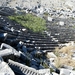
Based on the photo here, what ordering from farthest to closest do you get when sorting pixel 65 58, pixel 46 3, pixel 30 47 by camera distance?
pixel 46 3 < pixel 30 47 < pixel 65 58

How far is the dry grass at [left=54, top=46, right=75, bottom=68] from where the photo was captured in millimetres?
12475

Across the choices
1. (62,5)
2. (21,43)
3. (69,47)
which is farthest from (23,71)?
(62,5)

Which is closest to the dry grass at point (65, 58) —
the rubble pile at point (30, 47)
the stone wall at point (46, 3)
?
the rubble pile at point (30, 47)

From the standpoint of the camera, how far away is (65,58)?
44.0ft

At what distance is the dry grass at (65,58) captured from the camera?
12.5 m

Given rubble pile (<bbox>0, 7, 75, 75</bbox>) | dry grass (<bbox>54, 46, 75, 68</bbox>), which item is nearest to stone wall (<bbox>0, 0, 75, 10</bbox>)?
rubble pile (<bbox>0, 7, 75, 75</bbox>)

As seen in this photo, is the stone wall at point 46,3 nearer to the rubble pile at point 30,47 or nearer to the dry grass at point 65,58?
Answer: the rubble pile at point 30,47

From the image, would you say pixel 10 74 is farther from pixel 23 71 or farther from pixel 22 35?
pixel 22 35

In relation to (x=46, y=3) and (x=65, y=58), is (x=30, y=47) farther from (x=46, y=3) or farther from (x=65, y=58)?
(x=46, y=3)

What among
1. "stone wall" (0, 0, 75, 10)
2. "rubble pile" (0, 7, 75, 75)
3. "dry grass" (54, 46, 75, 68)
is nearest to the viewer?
"rubble pile" (0, 7, 75, 75)

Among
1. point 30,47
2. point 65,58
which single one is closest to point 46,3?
point 30,47

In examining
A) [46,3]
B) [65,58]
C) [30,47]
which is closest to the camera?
[65,58]

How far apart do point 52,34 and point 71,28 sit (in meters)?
3.45

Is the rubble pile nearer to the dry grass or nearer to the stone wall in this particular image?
the dry grass
